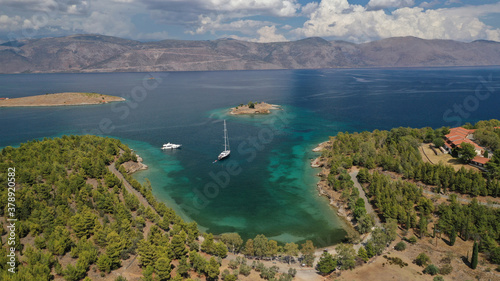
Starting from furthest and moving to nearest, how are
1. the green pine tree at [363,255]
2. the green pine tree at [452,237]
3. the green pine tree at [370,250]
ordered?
the green pine tree at [452,237]
the green pine tree at [370,250]
the green pine tree at [363,255]

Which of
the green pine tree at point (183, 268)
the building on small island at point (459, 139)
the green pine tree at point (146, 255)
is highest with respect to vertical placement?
the building on small island at point (459, 139)

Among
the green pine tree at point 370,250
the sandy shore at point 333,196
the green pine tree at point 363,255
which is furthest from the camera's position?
the sandy shore at point 333,196

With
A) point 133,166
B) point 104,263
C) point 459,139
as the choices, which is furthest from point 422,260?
point 133,166

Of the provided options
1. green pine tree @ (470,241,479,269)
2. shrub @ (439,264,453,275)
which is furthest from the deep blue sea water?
green pine tree @ (470,241,479,269)

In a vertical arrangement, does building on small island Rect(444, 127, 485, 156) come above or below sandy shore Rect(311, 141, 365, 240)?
above

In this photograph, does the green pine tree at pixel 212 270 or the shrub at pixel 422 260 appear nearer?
the green pine tree at pixel 212 270

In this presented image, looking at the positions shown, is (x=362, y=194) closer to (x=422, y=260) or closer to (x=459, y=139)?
(x=422, y=260)

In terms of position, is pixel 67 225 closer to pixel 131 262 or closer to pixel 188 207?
pixel 131 262

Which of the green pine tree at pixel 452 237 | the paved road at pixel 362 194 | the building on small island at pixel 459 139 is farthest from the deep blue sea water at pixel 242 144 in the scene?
the building on small island at pixel 459 139

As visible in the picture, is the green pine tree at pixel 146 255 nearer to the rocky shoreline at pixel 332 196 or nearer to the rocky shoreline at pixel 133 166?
the rocky shoreline at pixel 332 196

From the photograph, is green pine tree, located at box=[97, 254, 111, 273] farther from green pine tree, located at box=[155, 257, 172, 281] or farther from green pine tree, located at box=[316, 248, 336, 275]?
green pine tree, located at box=[316, 248, 336, 275]
